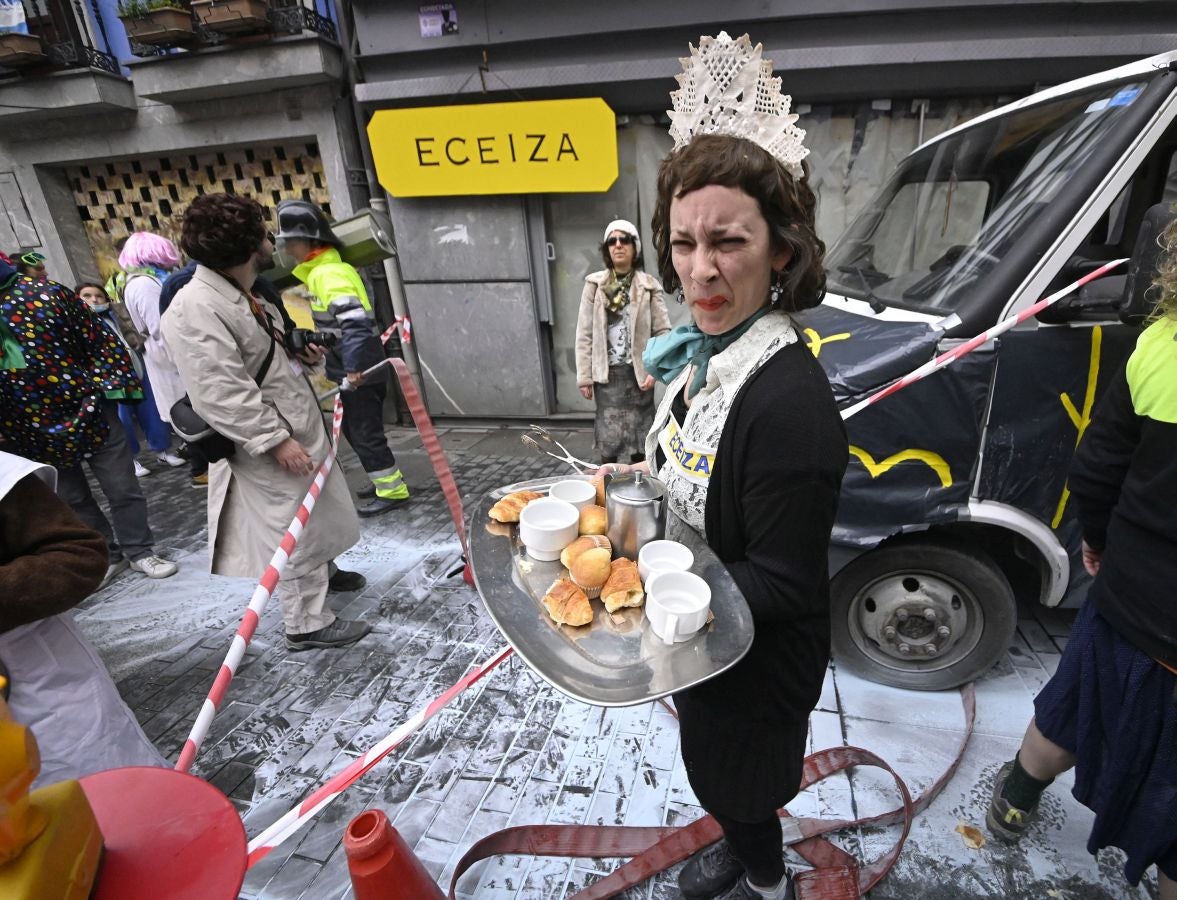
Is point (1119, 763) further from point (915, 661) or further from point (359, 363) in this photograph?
point (359, 363)

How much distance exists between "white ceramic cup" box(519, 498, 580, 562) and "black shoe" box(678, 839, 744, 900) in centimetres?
125

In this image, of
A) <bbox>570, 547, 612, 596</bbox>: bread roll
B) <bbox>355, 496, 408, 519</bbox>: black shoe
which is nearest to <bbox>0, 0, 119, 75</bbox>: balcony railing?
<bbox>355, 496, 408, 519</bbox>: black shoe

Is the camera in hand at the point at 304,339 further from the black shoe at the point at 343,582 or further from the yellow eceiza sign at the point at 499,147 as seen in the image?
the yellow eceiza sign at the point at 499,147

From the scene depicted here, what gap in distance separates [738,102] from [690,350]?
1.89 ft

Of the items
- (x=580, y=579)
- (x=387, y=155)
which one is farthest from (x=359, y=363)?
(x=580, y=579)

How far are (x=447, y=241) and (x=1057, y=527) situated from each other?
608 centimetres

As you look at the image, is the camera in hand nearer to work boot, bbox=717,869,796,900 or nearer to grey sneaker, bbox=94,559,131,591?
grey sneaker, bbox=94,559,131,591

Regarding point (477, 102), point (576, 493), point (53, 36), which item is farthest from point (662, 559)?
point (53, 36)

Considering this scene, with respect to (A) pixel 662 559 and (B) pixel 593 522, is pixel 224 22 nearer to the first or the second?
(B) pixel 593 522

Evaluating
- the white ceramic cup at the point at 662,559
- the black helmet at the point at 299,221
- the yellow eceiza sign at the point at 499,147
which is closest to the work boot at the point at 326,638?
the white ceramic cup at the point at 662,559

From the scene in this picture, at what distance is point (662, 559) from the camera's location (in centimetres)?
138

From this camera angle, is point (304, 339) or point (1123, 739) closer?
point (1123, 739)

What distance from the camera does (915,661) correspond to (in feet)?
8.87

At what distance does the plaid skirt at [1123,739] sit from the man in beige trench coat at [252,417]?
326 centimetres
